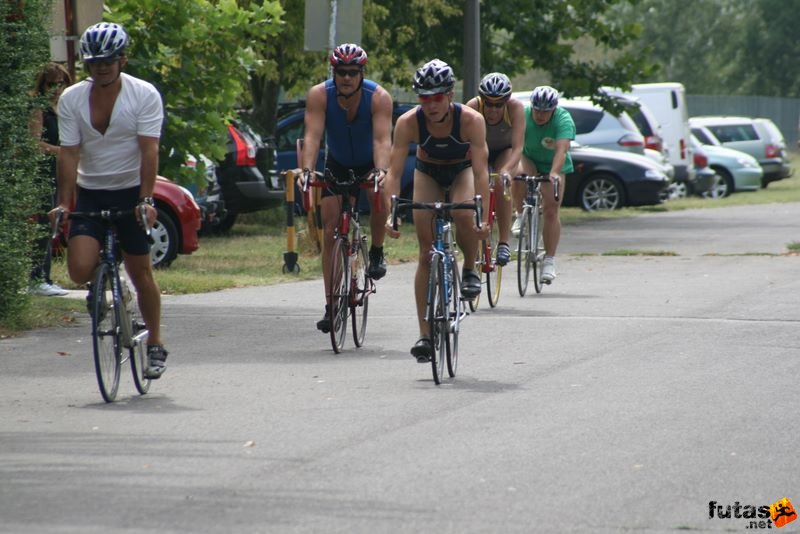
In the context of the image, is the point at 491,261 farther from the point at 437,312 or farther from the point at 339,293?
the point at 437,312

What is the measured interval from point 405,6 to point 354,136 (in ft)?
50.4

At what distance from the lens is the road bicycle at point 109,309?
27.9 feet

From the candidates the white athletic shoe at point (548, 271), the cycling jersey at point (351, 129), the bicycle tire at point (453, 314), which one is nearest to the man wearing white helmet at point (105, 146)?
the bicycle tire at point (453, 314)

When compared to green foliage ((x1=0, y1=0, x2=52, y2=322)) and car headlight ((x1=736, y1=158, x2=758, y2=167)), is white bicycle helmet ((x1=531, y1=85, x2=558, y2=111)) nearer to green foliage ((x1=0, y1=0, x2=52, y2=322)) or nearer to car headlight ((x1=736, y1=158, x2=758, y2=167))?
green foliage ((x1=0, y1=0, x2=52, y2=322))

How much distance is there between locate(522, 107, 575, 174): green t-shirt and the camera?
47.0ft

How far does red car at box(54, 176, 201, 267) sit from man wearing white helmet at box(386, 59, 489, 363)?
250 inches

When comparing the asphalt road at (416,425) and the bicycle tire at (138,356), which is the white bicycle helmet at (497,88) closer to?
the asphalt road at (416,425)

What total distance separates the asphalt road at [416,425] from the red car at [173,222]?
→ 113 inches

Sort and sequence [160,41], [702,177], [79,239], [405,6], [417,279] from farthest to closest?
[702,177]
[405,6]
[160,41]
[417,279]
[79,239]

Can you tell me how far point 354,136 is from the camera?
10727mm

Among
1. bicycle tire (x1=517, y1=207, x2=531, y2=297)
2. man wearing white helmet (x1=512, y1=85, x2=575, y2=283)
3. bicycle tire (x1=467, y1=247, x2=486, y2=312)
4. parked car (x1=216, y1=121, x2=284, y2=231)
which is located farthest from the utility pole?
bicycle tire (x1=467, y1=247, x2=486, y2=312)

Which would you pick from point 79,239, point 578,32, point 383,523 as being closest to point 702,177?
point 578,32

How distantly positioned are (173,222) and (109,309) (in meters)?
8.03

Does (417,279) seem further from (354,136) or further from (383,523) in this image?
(383,523)
